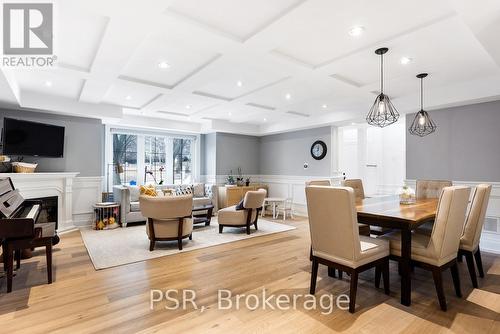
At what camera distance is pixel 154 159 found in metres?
7.25

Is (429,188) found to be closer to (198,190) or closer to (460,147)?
(460,147)

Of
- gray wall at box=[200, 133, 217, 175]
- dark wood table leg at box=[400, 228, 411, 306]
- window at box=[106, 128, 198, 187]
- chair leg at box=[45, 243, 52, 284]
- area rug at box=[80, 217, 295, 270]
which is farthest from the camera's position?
gray wall at box=[200, 133, 217, 175]

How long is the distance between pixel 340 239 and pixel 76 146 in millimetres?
5387

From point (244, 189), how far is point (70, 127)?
4.19 meters

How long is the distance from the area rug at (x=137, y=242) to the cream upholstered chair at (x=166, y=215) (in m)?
0.21

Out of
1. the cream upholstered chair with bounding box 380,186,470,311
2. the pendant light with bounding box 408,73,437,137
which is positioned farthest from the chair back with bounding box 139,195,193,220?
the pendant light with bounding box 408,73,437,137

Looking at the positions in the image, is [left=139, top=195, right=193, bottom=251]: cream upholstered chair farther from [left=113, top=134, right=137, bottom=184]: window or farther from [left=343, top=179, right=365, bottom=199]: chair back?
[left=113, top=134, right=137, bottom=184]: window

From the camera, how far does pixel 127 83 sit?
13.2 ft

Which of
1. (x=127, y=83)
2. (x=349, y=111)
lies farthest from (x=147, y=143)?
(x=349, y=111)

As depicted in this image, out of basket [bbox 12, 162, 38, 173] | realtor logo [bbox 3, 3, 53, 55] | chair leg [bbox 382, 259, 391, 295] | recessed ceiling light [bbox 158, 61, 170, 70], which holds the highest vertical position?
recessed ceiling light [bbox 158, 61, 170, 70]

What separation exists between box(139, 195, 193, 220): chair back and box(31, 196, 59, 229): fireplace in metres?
2.35

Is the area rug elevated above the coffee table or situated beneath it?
situated beneath

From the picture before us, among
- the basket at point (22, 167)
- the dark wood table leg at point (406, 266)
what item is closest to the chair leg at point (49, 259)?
the basket at point (22, 167)

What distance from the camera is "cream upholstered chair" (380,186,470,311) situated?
2195 mm
